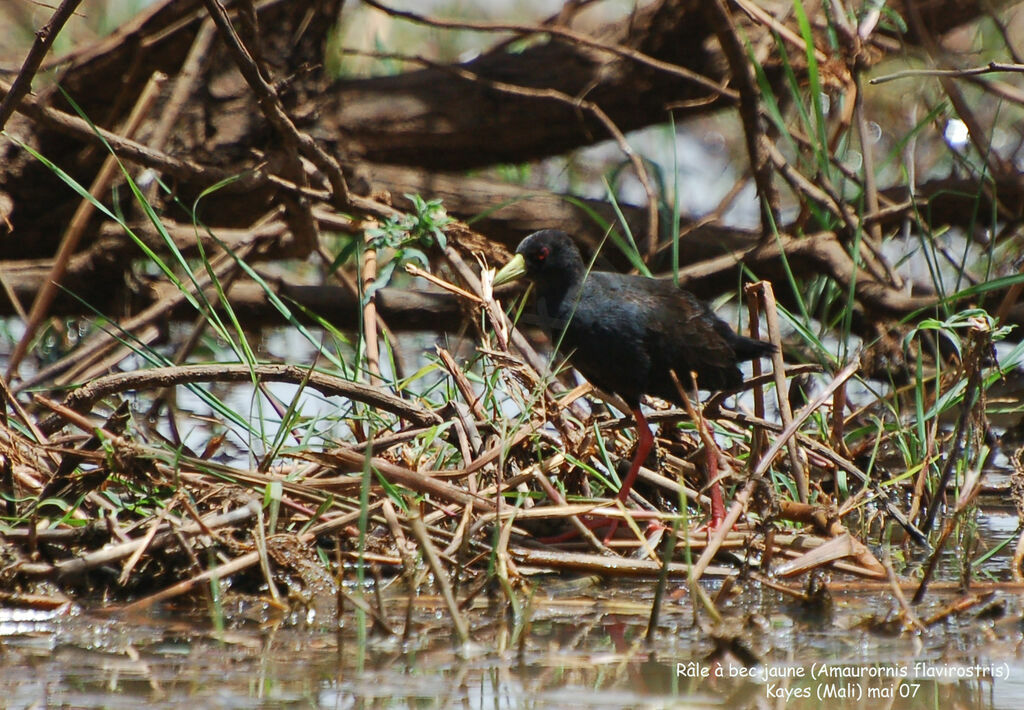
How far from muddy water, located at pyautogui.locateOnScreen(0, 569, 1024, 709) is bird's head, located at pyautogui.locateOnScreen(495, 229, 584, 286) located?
5.01 ft

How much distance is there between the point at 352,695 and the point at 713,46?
13.6 ft

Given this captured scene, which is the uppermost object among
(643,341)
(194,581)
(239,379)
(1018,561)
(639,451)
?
(643,341)

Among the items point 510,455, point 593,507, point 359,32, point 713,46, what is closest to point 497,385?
point 510,455

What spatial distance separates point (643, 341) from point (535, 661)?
1580mm

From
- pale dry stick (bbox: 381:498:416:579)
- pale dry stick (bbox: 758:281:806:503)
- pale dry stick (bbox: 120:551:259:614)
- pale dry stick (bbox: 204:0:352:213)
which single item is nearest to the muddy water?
pale dry stick (bbox: 120:551:259:614)

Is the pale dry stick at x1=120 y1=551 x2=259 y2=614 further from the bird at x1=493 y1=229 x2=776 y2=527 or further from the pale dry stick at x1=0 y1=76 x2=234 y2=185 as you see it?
the pale dry stick at x1=0 y1=76 x2=234 y2=185

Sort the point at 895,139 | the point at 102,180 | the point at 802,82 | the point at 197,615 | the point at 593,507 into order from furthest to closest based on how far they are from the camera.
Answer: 1. the point at 895,139
2. the point at 802,82
3. the point at 102,180
4. the point at 593,507
5. the point at 197,615

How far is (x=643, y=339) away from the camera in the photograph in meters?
3.80

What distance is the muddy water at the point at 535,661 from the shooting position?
2.22 m

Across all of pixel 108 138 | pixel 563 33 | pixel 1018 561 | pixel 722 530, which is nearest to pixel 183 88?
pixel 108 138

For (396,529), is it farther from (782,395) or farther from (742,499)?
(782,395)

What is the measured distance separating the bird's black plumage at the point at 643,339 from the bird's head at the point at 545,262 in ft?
0.33

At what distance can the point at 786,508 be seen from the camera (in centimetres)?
329

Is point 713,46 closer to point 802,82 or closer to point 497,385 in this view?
point 802,82
